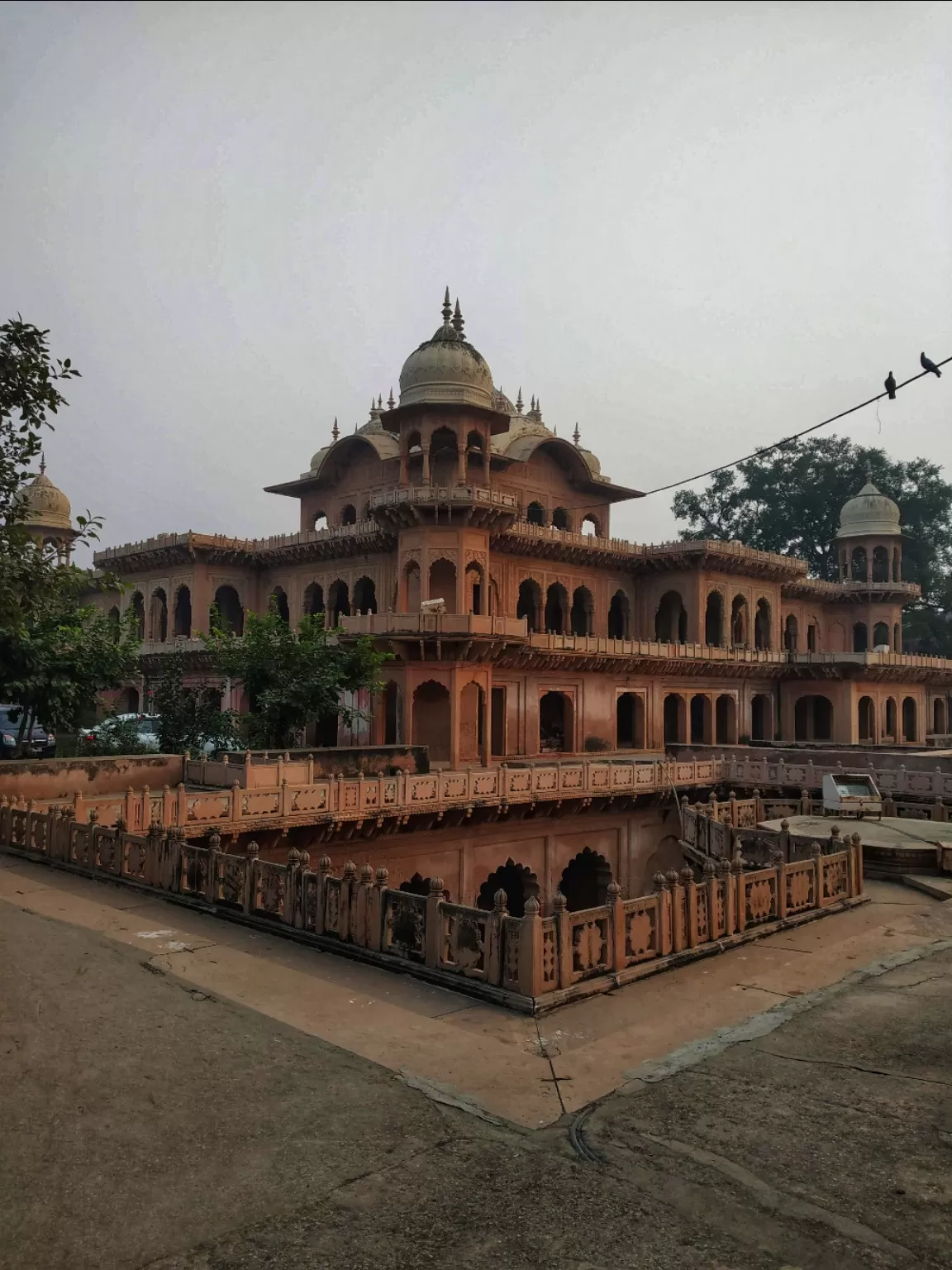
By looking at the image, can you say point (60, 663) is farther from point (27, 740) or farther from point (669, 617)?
point (669, 617)

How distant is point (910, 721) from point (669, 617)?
13.9 m

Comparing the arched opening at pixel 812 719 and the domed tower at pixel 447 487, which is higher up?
the domed tower at pixel 447 487

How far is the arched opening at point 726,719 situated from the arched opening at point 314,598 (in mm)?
15289

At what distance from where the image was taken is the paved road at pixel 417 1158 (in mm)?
4094

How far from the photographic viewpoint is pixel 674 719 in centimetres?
3725

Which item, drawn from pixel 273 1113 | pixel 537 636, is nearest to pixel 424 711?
pixel 537 636

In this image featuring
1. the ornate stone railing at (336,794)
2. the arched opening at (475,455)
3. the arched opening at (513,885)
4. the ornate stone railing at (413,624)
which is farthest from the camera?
the arched opening at (475,455)

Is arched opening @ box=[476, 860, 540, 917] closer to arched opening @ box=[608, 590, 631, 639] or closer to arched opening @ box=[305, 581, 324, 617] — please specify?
arched opening @ box=[305, 581, 324, 617]

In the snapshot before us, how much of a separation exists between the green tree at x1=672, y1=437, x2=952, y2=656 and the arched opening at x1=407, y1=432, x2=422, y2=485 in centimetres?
2781

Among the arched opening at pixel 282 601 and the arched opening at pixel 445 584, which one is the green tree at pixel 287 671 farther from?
the arched opening at pixel 282 601

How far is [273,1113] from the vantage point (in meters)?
5.35

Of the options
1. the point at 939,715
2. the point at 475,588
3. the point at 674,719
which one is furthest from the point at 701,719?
the point at 939,715

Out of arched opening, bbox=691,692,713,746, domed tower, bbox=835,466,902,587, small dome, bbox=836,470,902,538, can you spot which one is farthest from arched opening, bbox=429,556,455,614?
small dome, bbox=836,470,902,538

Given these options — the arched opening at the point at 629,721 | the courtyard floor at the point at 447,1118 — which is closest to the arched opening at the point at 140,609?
the arched opening at the point at 629,721
